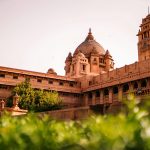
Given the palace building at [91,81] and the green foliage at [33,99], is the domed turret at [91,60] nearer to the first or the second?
the palace building at [91,81]

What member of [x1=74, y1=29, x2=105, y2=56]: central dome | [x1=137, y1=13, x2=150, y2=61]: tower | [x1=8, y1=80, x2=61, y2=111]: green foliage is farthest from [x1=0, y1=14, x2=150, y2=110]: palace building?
[x1=74, y1=29, x2=105, y2=56]: central dome

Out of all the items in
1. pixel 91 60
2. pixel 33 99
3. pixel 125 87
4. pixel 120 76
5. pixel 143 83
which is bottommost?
pixel 33 99

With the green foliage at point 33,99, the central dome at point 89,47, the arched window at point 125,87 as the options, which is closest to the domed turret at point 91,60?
the central dome at point 89,47

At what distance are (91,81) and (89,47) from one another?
66.5 ft

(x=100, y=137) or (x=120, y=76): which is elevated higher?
(x=120, y=76)

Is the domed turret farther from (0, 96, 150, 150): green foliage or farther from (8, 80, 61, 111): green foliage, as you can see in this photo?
(0, 96, 150, 150): green foliage

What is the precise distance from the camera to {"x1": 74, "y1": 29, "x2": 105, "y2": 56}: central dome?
226ft

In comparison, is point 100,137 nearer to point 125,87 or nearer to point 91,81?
point 125,87

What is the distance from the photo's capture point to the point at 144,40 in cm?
5831

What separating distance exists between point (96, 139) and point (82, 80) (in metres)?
49.8

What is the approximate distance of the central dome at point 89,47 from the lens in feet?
226

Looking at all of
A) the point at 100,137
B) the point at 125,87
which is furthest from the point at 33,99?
the point at 100,137

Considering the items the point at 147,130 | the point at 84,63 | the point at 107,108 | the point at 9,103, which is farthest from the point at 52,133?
the point at 84,63

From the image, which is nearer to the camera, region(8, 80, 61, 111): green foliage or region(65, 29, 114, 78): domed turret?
region(8, 80, 61, 111): green foliage
